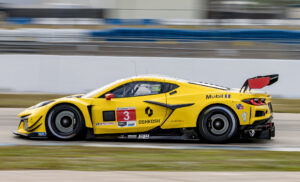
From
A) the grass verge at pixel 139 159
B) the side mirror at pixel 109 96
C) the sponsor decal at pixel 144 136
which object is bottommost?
the grass verge at pixel 139 159

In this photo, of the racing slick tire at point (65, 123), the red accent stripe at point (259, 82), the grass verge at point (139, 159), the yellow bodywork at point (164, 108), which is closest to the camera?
the grass verge at point (139, 159)

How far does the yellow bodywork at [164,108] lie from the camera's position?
7898mm

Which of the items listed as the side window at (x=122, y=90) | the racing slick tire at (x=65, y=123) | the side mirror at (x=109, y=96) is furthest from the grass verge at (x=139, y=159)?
the side window at (x=122, y=90)

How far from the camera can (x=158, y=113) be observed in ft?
26.1

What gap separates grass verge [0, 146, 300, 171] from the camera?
600cm

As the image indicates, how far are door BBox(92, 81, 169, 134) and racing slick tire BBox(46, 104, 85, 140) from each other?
0.84 ft

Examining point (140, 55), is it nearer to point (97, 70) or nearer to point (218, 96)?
point (97, 70)

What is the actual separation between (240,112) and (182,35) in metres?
9.93

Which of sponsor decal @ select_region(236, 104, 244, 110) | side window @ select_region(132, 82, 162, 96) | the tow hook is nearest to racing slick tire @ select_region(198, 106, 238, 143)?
sponsor decal @ select_region(236, 104, 244, 110)

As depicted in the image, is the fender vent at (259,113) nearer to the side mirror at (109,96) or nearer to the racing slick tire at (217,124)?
the racing slick tire at (217,124)

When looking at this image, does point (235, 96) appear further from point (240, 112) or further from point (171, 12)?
point (171, 12)

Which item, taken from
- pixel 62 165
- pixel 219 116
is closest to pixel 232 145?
pixel 219 116

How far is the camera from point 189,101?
796cm
